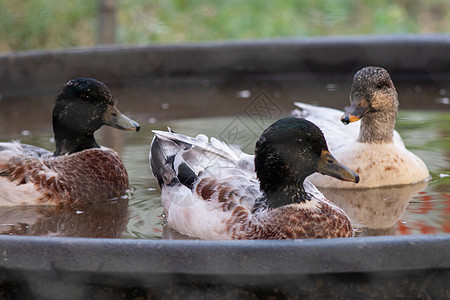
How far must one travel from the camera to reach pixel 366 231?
3.78m

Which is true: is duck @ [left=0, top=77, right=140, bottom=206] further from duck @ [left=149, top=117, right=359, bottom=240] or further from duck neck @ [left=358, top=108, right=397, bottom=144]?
duck neck @ [left=358, top=108, right=397, bottom=144]

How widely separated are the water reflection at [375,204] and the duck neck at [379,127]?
0.31 meters

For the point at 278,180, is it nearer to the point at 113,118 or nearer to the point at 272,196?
the point at 272,196

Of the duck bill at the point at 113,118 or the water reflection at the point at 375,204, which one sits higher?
the duck bill at the point at 113,118

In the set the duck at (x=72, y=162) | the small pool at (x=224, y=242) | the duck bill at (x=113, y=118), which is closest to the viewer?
the small pool at (x=224, y=242)

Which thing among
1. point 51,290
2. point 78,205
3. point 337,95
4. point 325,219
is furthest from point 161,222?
point 337,95

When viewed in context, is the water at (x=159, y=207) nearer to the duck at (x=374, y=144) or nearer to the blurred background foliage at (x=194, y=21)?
the duck at (x=374, y=144)

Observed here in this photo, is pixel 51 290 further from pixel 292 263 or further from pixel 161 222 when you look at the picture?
pixel 161 222

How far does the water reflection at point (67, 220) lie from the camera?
383 cm

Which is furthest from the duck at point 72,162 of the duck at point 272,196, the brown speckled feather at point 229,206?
the duck at point 272,196

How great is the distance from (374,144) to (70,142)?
5.21ft

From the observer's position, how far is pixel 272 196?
3.43 m

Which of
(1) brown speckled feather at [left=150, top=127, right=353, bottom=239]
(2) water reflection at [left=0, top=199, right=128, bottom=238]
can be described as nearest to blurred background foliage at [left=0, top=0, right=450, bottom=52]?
(2) water reflection at [left=0, top=199, right=128, bottom=238]

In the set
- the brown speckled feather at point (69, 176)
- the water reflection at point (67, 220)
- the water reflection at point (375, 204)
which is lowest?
the water reflection at point (67, 220)
